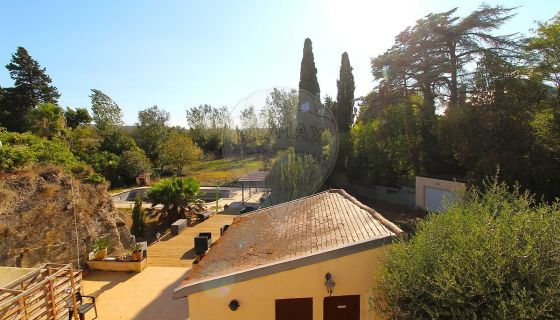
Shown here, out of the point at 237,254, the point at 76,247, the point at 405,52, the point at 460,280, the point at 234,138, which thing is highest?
the point at 405,52

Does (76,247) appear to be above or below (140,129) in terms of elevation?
below

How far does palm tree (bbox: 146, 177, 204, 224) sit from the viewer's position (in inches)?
707

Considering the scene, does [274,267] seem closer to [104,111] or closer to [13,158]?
[13,158]

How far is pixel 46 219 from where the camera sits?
34.4 ft

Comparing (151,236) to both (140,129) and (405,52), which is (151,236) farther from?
(140,129)

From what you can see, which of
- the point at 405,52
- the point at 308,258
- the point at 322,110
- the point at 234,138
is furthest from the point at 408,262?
the point at 234,138

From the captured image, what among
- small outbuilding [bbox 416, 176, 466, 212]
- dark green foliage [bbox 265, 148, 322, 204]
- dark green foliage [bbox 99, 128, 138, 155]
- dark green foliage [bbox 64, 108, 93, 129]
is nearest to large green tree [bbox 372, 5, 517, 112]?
small outbuilding [bbox 416, 176, 466, 212]

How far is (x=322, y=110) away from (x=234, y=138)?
10859 millimetres

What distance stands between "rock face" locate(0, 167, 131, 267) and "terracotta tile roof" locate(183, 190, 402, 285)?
18.0ft

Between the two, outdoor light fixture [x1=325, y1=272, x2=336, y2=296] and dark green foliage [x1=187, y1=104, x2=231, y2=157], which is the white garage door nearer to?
outdoor light fixture [x1=325, y1=272, x2=336, y2=296]

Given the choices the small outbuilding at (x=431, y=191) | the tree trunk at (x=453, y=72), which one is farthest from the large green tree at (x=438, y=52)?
the small outbuilding at (x=431, y=191)

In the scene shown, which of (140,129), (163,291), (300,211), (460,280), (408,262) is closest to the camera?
(460,280)

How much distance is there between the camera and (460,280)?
4363 mm

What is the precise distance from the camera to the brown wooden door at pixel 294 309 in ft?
19.4
